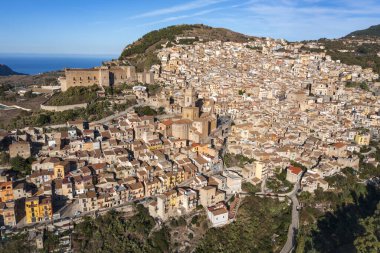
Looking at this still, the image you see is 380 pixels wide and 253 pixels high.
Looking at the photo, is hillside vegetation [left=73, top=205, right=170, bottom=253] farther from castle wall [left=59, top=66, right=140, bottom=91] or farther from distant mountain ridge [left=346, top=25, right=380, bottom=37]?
distant mountain ridge [left=346, top=25, right=380, bottom=37]

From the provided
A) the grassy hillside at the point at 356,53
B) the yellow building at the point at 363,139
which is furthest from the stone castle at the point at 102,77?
the grassy hillside at the point at 356,53

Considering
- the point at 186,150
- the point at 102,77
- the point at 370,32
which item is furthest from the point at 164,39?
the point at 370,32

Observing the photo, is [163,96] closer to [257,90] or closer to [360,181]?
[257,90]

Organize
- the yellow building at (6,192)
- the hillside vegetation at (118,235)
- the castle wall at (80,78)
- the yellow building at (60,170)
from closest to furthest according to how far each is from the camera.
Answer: the hillside vegetation at (118,235) < the yellow building at (6,192) < the yellow building at (60,170) < the castle wall at (80,78)

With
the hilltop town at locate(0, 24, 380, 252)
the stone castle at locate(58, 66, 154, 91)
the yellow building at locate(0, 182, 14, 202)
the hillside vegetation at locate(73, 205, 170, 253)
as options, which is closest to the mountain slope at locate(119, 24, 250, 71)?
the stone castle at locate(58, 66, 154, 91)

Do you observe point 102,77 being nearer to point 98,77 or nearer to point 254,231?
point 98,77

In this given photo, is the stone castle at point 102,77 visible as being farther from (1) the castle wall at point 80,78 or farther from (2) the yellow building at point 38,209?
(2) the yellow building at point 38,209
